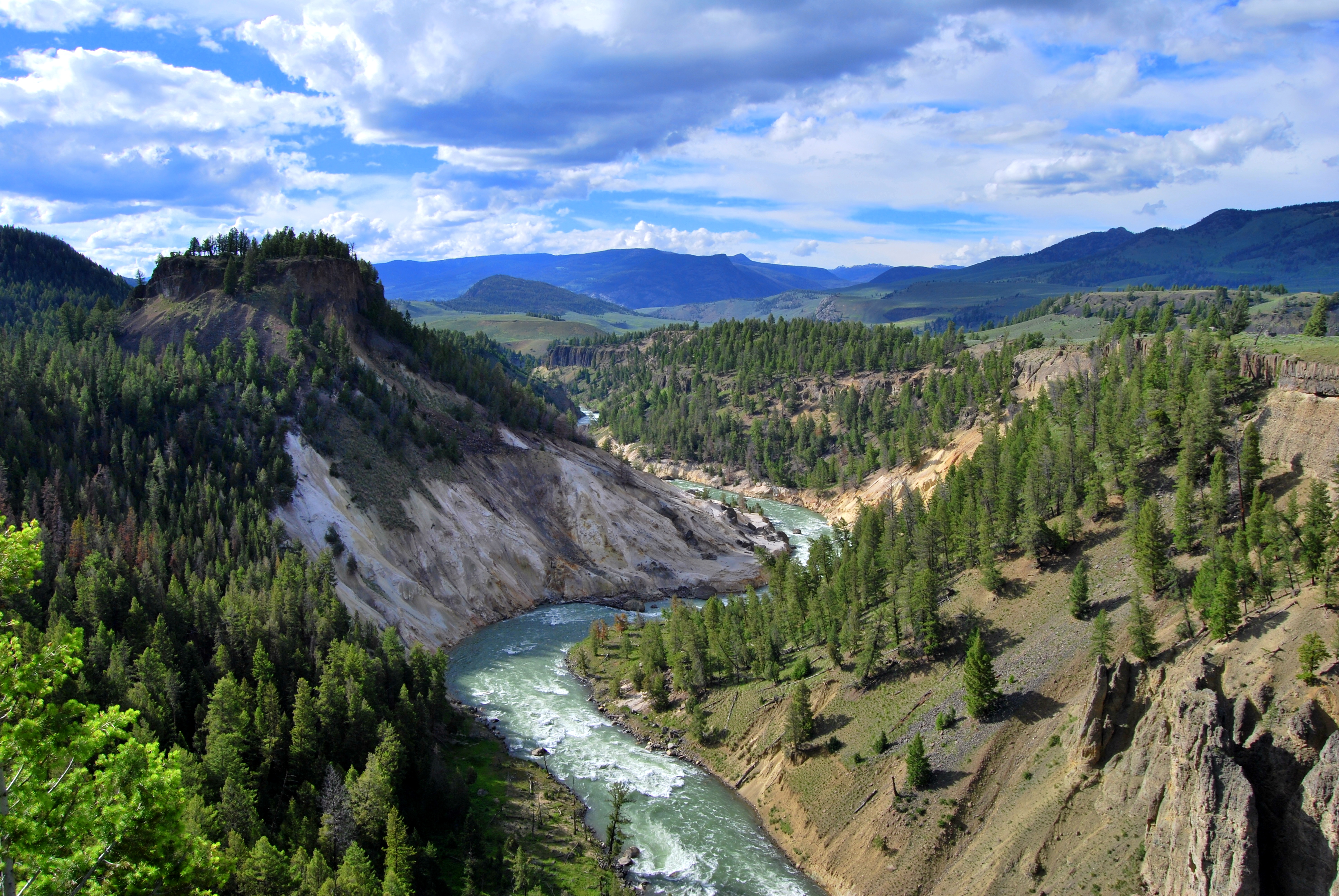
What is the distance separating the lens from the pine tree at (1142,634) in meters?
42.8

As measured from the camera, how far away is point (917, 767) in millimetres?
44500

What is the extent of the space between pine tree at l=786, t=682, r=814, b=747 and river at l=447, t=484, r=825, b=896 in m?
4.90

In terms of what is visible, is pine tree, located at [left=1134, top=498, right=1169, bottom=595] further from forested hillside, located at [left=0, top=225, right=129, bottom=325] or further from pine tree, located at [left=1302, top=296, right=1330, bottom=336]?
forested hillside, located at [left=0, top=225, right=129, bottom=325]

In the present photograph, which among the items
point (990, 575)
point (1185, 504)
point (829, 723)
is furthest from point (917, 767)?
point (1185, 504)

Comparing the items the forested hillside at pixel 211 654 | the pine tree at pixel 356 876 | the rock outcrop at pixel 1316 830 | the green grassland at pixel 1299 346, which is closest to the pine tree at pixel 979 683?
the rock outcrop at pixel 1316 830

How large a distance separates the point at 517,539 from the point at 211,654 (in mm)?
38743

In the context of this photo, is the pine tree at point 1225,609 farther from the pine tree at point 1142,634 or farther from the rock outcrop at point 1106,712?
the rock outcrop at point 1106,712

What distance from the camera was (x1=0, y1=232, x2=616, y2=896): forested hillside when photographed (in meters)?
15.3

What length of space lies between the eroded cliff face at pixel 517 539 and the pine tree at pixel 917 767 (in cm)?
4515

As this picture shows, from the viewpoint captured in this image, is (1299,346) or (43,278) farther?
(43,278)

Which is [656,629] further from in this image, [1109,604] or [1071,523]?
[1109,604]

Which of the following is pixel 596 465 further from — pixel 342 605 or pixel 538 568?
pixel 342 605

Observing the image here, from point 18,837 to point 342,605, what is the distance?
49585 millimetres

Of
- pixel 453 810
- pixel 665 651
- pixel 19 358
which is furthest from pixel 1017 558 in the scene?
pixel 19 358
